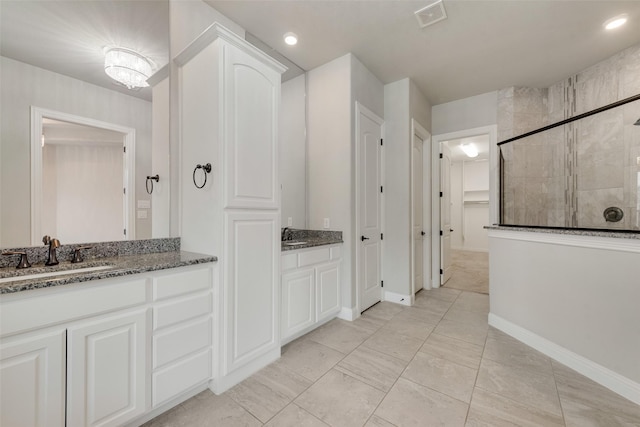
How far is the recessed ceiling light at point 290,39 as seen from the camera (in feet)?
8.34

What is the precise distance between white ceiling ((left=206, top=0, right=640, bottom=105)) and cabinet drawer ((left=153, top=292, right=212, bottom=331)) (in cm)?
239

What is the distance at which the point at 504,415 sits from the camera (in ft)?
4.91

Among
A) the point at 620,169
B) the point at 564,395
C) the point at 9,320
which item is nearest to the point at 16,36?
Result: the point at 9,320

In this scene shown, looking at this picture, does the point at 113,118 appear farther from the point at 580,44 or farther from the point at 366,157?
the point at 580,44

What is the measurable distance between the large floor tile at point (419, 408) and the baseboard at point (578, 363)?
1.09 meters

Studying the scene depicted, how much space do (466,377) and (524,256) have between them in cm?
132

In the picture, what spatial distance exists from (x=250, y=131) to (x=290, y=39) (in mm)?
1435

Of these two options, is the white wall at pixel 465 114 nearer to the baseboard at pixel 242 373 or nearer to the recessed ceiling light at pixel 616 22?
the recessed ceiling light at pixel 616 22

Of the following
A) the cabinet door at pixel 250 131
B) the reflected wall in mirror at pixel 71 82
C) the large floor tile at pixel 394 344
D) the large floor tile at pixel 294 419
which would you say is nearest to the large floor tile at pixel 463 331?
the large floor tile at pixel 394 344

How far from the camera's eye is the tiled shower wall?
2111mm

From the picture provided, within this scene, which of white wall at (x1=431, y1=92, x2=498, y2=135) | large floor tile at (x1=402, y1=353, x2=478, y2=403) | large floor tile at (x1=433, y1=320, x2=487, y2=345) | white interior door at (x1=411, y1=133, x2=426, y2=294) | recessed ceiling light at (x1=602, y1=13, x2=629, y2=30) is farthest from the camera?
white wall at (x1=431, y1=92, x2=498, y2=135)

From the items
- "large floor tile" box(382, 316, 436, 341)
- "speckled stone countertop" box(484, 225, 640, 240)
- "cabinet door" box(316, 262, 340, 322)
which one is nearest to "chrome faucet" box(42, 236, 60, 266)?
"cabinet door" box(316, 262, 340, 322)

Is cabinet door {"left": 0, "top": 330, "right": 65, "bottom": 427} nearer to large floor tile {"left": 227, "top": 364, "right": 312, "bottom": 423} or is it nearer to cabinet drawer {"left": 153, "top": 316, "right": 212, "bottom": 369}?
cabinet drawer {"left": 153, "top": 316, "right": 212, "bottom": 369}

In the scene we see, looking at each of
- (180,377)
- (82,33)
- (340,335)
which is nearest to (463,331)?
(340,335)
